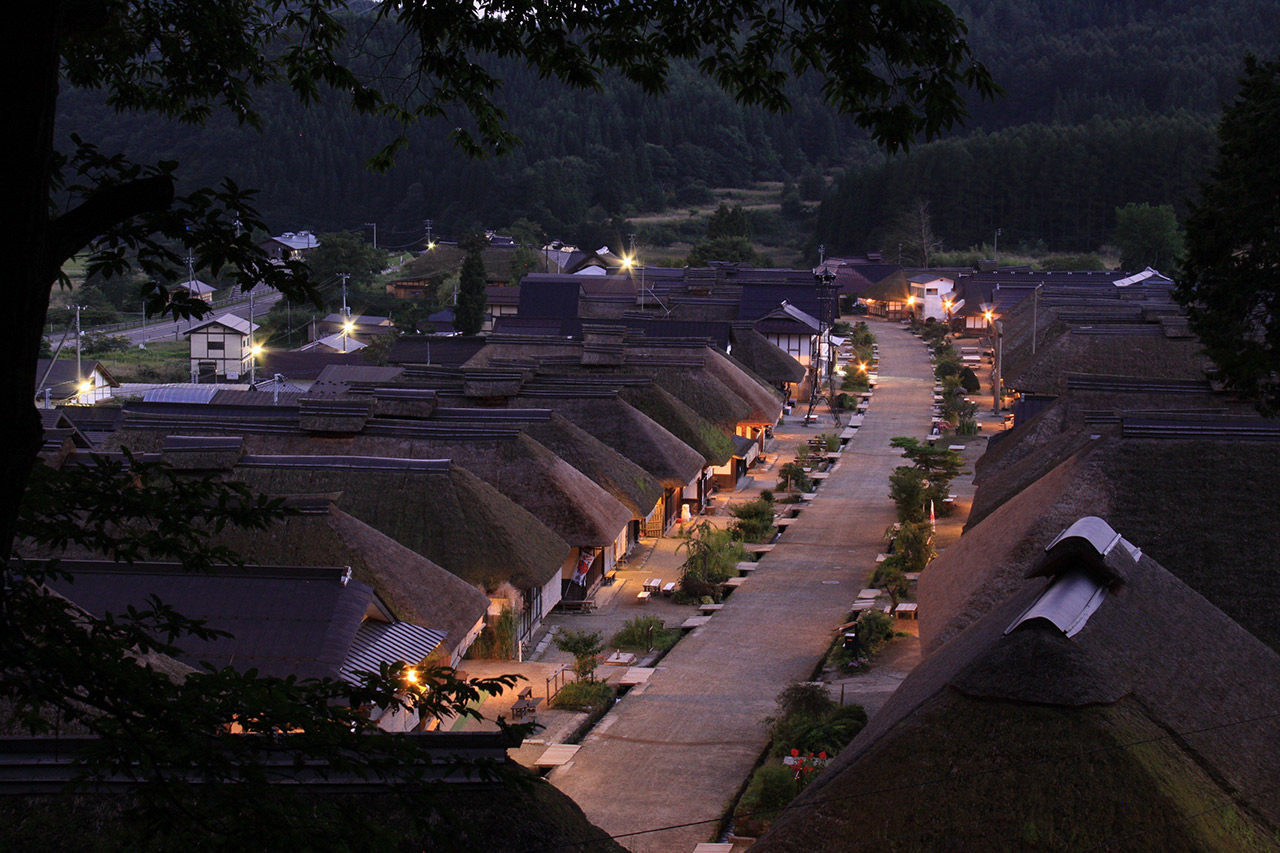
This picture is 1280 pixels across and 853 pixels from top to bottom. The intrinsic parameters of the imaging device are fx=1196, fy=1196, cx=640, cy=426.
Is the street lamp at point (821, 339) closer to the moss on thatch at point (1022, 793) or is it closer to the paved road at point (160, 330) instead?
the paved road at point (160, 330)

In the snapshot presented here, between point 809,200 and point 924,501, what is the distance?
123m

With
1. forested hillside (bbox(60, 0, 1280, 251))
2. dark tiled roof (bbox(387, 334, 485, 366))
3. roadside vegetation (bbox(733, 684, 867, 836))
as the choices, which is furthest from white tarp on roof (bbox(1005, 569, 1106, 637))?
forested hillside (bbox(60, 0, 1280, 251))

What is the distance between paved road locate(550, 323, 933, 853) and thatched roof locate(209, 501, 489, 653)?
287 cm

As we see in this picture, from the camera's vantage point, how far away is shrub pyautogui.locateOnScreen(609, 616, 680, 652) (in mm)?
23031

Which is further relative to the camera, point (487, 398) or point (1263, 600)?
point (487, 398)

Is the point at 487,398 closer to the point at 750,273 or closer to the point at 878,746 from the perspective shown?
the point at 878,746

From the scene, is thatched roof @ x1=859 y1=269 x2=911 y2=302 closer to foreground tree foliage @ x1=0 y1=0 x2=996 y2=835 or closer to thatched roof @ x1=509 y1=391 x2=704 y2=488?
thatched roof @ x1=509 y1=391 x2=704 y2=488

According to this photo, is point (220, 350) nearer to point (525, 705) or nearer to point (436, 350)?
point (436, 350)

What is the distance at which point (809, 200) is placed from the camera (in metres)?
150

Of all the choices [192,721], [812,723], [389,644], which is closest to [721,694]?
[812,723]

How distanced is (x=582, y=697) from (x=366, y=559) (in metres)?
4.33

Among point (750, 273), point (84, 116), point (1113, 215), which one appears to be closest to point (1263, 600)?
point (750, 273)

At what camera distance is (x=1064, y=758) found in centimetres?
948

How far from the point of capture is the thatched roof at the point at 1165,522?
14.9 m
